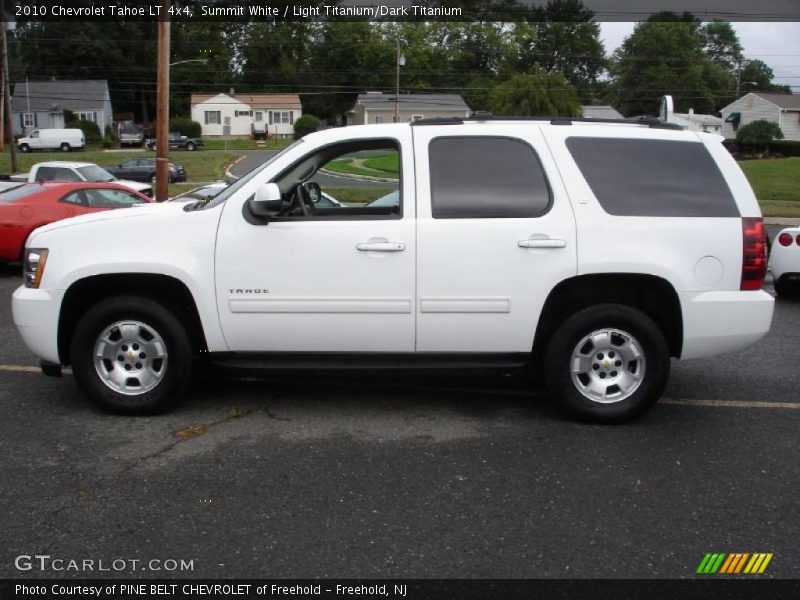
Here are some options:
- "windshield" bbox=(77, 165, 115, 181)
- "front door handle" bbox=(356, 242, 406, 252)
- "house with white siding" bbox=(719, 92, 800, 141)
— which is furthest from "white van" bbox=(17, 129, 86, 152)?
"front door handle" bbox=(356, 242, 406, 252)

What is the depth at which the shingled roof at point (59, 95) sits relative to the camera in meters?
77.3

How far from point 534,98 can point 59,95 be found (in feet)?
167

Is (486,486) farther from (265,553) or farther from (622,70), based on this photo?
(622,70)

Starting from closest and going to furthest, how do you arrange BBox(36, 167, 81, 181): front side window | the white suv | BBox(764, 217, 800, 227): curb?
the white suv
BBox(764, 217, 800, 227): curb
BBox(36, 167, 81, 181): front side window

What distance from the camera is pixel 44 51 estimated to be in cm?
8931

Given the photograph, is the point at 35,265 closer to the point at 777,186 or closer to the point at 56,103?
the point at 777,186

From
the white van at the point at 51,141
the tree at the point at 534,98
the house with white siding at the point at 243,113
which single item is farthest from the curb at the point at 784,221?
the house with white siding at the point at 243,113

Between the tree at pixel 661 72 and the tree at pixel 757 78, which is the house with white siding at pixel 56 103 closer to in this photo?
the tree at pixel 661 72

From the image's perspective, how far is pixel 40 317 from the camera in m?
5.32

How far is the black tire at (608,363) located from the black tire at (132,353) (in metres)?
2.41

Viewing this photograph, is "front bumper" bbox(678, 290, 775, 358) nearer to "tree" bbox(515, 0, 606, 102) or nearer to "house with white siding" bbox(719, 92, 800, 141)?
"house with white siding" bbox(719, 92, 800, 141)

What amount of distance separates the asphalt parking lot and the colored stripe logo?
0.14ft

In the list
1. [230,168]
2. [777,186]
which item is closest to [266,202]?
[777,186]

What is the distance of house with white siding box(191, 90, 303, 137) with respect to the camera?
271 feet
